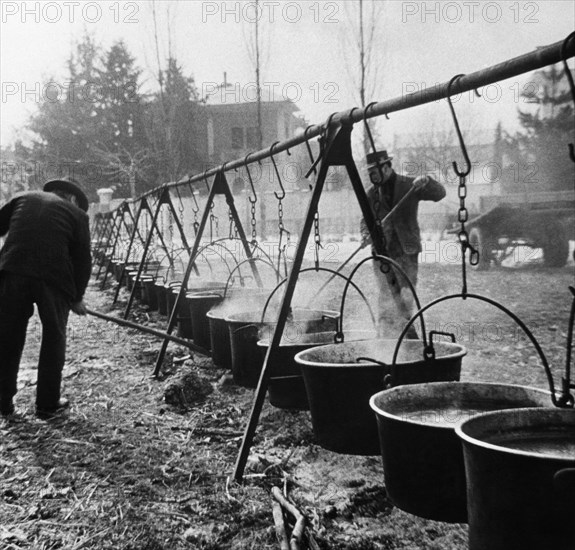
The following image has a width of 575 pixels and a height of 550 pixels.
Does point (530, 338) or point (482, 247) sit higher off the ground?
point (530, 338)

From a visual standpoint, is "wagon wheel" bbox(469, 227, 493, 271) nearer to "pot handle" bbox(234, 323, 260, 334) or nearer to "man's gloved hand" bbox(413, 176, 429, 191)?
"man's gloved hand" bbox(413, 176, 429, 191)

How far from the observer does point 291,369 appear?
12.6 ft

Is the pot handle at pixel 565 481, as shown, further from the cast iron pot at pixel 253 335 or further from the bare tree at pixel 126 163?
the bare tree at pixel 126 163

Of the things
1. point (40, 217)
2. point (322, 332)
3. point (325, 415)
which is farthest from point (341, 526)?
point (40, 217)

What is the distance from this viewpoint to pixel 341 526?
2.85m

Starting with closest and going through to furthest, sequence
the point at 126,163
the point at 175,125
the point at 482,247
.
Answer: the point at 482,247, the point at 175,125, the point at 126,163

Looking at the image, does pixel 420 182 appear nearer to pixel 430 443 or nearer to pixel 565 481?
pixel 430 443

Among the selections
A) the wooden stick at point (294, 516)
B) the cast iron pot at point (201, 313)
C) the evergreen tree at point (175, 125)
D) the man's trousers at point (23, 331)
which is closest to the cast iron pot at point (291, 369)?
the wooden stick at point (294, 516)

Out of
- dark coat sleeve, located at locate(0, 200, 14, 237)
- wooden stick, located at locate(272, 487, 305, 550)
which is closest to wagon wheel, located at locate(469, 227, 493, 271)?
dark coat sleeve, located at locate(0, 200, 14, 237)

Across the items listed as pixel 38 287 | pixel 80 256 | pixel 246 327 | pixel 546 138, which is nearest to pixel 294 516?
pixel 246 327

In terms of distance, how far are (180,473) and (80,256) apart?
2447mm

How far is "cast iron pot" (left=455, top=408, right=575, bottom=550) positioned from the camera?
1723 millimetres

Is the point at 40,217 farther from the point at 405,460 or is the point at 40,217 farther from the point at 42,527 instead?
the point at 405,460

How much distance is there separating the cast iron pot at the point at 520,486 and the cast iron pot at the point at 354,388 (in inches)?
31.3
